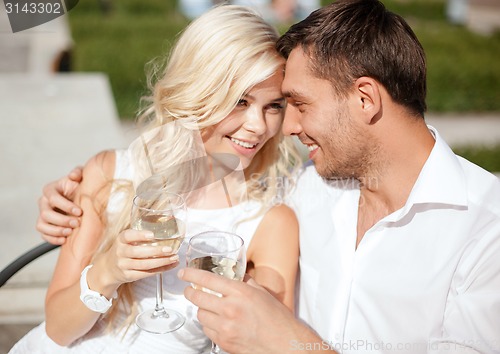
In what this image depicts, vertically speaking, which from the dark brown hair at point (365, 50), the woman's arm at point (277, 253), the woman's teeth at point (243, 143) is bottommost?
the woman's arm at point (277, 253)

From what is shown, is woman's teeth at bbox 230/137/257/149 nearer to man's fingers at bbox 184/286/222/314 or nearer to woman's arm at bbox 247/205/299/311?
woman's arm at bbox 247/205/299/311

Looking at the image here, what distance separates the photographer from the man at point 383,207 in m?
2.28

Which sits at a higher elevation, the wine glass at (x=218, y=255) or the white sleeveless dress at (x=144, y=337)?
the wine glass at (x=218, y=255)

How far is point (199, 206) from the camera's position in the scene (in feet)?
9.67

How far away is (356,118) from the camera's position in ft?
8.35

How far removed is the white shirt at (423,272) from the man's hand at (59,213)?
111 centimetres

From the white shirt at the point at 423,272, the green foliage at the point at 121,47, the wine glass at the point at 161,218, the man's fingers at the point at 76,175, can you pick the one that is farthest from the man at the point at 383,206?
the green foliage at the point at 121,47

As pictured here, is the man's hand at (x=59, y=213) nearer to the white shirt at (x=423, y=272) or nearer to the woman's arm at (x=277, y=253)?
the woman's arm at (x=277, y=253)

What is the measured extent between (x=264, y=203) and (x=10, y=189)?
11.4 ft

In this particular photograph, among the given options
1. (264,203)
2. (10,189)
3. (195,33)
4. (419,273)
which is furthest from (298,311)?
(10,189)

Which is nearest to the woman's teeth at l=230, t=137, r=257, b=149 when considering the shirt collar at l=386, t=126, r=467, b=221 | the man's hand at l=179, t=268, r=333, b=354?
the shirt collar at l=386, t=126, r=467, b=221

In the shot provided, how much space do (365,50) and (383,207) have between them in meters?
0.67

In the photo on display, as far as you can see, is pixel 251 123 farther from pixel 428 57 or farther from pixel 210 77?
pixel 428 57

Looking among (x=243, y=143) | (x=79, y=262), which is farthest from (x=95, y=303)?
(x=243, y=143)
